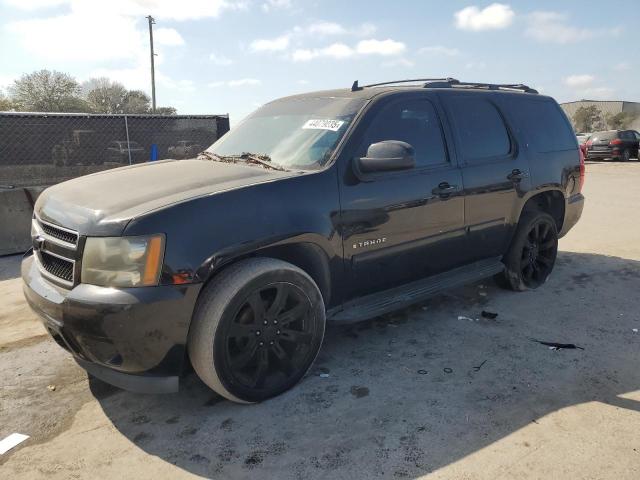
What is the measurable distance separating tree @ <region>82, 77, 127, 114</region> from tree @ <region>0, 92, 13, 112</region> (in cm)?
687

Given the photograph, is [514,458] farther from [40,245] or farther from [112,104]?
[112,104]

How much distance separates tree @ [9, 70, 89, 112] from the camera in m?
44.8

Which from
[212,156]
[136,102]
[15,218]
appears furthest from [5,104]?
[212,156]

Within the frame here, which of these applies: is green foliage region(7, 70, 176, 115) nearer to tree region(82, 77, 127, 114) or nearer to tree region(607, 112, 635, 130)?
tree region(82, 77, 127, 114)

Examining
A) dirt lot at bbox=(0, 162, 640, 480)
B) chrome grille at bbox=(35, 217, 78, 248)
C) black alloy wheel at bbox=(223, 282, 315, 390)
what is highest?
chrome grille at bbox=(35, 217, 78, 248)

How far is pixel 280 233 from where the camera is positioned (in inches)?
116

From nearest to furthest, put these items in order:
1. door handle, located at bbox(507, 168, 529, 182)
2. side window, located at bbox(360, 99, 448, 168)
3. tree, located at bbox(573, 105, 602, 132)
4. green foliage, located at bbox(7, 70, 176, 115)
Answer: side window, located at bbox(360, 99, 448, 168) → door handle, located at bbox(507, 168, 529, 182) → green foliage, located at bbox(7, 70, 176, 115) → tree, located at bbox(573, 105, 602, 132)

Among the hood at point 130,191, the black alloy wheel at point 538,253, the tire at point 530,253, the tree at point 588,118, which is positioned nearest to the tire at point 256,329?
the hood at point 130,191

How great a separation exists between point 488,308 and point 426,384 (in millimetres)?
1595

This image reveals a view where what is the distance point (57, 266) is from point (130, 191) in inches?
23.0

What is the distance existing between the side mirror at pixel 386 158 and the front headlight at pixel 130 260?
1.41 meters

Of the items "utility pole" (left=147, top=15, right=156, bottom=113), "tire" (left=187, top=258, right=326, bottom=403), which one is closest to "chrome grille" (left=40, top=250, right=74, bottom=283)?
"tire" (left=187, top=258, right=326, bottom=403)

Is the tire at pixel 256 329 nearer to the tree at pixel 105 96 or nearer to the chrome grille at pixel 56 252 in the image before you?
the chrome grille at pixel 56 252

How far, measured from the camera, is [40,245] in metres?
3.04
